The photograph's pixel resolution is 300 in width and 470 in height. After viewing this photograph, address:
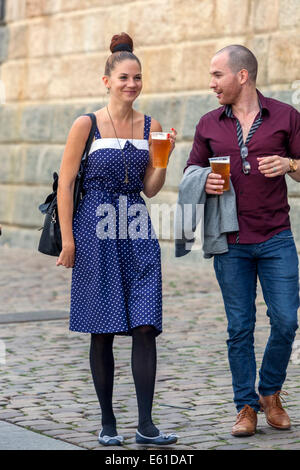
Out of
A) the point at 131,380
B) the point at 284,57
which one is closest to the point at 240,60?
the point at 131,380

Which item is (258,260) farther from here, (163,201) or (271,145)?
(163,201)

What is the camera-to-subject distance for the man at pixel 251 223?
205 inches

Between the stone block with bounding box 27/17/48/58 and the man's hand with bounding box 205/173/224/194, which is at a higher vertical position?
the stone block with bounding box 27/17/48/58

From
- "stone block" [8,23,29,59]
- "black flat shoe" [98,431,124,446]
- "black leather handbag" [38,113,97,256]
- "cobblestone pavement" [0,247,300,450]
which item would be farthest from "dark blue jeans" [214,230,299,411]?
"stone block" [8,23,29,59]

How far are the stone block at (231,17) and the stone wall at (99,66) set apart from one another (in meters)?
0.01

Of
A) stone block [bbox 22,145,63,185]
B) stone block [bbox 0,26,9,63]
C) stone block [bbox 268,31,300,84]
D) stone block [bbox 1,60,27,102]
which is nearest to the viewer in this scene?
stone block [bbox 268,31,300,84]

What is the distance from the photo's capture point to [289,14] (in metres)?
11.7

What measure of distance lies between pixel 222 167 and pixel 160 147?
30cm

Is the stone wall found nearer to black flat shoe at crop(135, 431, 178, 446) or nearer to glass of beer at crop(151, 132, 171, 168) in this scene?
glass of beer at crop(151, 132, 171, 168)

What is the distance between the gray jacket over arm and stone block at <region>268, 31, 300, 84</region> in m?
6.53

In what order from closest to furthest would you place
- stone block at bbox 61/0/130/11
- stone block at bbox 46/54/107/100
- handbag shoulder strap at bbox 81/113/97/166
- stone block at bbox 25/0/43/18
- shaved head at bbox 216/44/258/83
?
handbag shoulder strap at bbox 81/113/97/166
shaved head at bbox 216/44/258/83
stone block at bbox 61/0/130/11
stone block at bbox 46/54/107/100
stone block at bbox 25/0/43/18

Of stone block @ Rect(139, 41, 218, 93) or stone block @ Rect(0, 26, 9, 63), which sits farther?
stone block @ Rect(0, 26, 9, 63)

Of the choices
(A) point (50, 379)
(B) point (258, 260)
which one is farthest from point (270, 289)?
(A) point (50, 379)

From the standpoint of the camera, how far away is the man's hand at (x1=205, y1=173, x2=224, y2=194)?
512 cm
